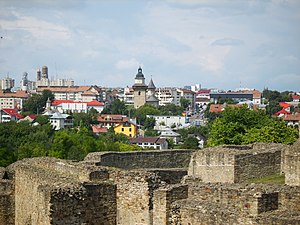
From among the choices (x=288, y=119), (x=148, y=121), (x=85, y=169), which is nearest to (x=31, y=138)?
(x=288, y=119)

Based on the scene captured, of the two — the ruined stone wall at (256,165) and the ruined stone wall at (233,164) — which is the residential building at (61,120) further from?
the ruined stone wall at (256,165)

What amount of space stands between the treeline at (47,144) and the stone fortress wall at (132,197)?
89.7ft

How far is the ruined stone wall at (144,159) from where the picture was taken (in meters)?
24.6

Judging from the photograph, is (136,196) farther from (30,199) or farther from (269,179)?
(269,179)

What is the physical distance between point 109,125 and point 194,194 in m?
157

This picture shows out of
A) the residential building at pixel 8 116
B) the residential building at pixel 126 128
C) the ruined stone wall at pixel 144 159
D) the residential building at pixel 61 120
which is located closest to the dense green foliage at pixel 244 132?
the ruined stone wall at pixel 144 159

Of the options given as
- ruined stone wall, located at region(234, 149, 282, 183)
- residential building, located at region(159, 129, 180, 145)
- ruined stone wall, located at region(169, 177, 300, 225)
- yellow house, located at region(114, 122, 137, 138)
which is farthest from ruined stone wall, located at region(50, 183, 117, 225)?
yellow house, located at region(114, 122, 137, 138)

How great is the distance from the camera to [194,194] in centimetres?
1495

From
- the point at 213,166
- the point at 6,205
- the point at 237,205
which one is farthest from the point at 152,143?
the point at 237,205

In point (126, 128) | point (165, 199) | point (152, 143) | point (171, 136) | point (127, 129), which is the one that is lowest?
point (171, 136)

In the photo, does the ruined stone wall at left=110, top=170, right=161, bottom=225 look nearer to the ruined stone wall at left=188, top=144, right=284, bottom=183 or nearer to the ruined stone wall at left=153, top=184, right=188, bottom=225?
the ruined stone wall at left=153, top=184, right=188, bottom=225

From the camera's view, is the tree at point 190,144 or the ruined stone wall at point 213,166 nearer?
the ruined stone wall at point 213,166

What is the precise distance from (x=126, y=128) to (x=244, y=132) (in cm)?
12094

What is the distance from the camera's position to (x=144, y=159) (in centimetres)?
2606
